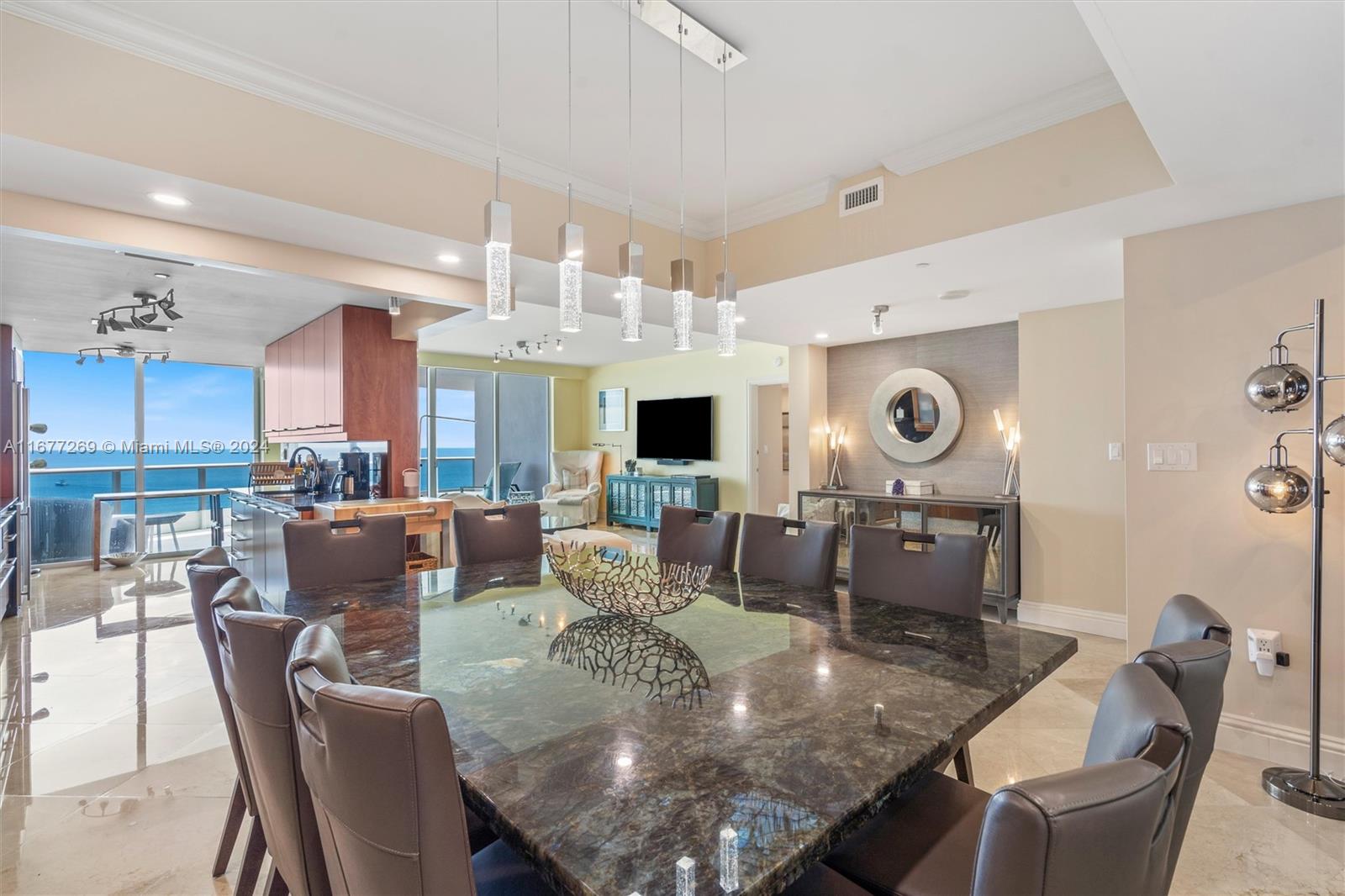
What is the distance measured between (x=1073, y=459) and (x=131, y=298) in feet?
23.2

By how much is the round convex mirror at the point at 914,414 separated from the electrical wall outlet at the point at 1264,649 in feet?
9.48

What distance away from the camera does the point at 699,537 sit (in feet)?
9.57

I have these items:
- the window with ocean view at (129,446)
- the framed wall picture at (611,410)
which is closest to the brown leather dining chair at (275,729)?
the window with ocean view at (129,446)

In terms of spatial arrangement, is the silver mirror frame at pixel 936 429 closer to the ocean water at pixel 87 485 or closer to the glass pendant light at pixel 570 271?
the glass pendant light at pixel 570 271

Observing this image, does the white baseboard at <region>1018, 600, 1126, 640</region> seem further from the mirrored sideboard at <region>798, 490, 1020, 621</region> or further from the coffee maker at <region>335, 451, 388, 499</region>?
the coffee maker at <region>335, 451, 388, 499</region>

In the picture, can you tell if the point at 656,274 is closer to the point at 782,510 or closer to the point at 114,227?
the point at 114,227

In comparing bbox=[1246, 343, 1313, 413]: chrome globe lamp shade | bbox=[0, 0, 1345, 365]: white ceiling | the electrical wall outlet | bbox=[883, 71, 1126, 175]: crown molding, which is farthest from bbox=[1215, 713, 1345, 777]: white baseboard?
bbox=[883, 71, 1126, 175]: crown molding

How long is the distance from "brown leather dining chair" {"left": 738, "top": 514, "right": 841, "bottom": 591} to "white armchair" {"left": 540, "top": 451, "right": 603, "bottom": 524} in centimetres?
703

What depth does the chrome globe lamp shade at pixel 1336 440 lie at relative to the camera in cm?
211

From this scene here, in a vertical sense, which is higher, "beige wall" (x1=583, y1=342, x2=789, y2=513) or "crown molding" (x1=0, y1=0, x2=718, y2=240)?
"crown molding" (x1=0, y1=0, x2=718, y2=240)

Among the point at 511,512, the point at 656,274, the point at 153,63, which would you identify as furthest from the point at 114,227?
the point at 656,274

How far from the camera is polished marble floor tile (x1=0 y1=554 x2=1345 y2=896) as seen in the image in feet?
6.20

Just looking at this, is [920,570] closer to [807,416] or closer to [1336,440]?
[1336,440]

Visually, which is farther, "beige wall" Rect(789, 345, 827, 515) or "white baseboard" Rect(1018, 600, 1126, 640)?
"beige wall" Rect(789, 345, 827, 515)
